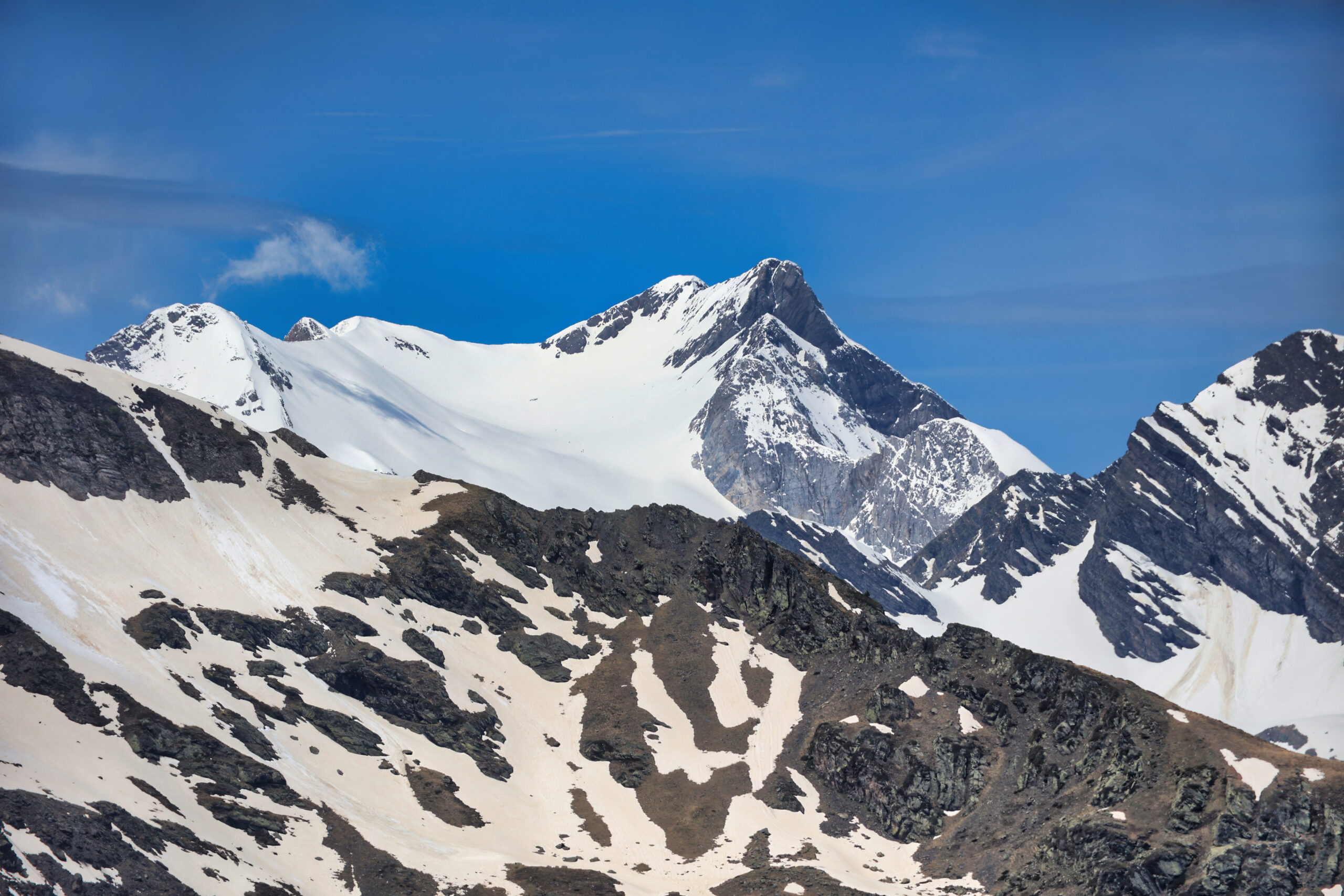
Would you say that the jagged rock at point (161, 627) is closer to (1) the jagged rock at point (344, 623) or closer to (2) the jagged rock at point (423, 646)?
(1) the jagged rock at point (344, 623)

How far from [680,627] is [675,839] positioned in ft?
158

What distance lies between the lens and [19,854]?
286ft

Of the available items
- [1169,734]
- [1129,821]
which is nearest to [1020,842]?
[1129,821]

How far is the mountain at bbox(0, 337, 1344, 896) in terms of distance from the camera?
370 feet

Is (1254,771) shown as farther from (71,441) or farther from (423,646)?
(71,441)

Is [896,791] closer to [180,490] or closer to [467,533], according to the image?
[467,533]

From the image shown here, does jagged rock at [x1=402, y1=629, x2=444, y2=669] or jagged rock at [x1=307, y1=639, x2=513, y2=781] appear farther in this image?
jagged rock at [x1=402, y1=629, x2=444, y2=669]

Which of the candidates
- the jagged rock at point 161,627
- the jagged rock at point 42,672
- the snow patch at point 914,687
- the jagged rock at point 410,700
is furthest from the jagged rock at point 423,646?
the snow patch at point 914,687

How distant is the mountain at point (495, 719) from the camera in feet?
370

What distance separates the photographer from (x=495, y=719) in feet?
504

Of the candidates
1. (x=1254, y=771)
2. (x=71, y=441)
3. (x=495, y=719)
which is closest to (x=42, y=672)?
(x=71, y=441)

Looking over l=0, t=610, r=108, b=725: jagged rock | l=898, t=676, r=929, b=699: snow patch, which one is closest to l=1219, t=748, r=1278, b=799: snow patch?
l=898, t=676, r=929, b=699: snow patch

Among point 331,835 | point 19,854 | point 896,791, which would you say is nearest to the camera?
point 19,854

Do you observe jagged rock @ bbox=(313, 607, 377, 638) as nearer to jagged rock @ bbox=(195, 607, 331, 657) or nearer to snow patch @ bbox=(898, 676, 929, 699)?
jagged rock @ bbox=(195, 607, 331, 657)
